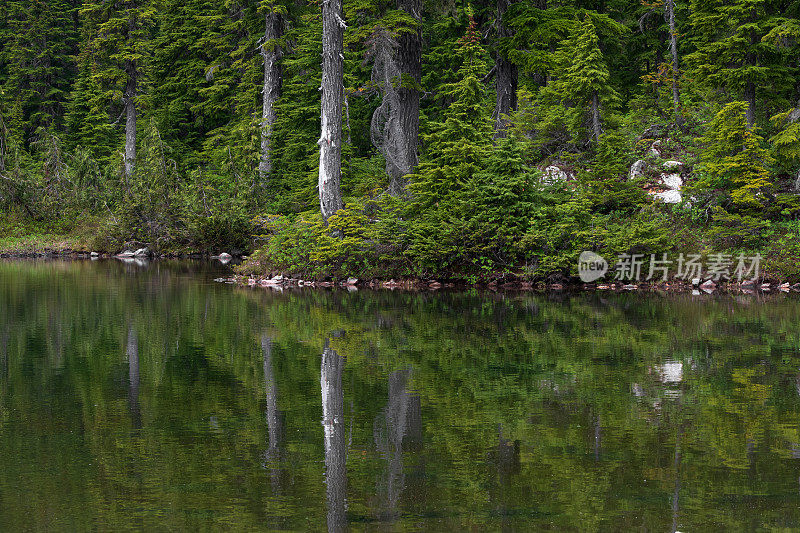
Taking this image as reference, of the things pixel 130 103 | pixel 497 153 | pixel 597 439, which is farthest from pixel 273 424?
pixel 130 103

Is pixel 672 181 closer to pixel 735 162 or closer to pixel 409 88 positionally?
pixel 735 162

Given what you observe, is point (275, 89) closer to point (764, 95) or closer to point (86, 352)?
point (764, 95)

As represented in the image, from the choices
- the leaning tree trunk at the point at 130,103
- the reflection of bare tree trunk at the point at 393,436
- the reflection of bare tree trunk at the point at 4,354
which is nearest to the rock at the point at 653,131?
the reflection of bare tree trunk at the point at 393,436

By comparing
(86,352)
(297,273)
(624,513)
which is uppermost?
(297,273)

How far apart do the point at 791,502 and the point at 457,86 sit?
60.9 feet

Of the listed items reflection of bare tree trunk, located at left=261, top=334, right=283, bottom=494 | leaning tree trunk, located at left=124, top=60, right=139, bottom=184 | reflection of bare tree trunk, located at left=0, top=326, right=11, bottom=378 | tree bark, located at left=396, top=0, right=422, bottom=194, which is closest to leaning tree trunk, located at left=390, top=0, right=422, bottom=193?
tree bark, located at left=396, top=0, right=422, bottom=194

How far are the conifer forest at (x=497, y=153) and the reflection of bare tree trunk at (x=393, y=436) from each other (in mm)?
12217

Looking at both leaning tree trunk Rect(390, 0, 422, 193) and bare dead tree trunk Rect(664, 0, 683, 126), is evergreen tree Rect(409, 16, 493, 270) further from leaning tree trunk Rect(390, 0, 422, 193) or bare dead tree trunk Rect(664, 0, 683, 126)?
bare dead tree trunk Rect(664, 0, 683, 126)

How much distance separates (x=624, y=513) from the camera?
5035mm

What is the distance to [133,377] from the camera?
9406 mm

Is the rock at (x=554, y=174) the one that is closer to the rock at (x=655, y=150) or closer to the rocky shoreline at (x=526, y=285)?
the rock at (x=655, y=150)

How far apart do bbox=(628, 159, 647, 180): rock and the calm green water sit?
429 inches

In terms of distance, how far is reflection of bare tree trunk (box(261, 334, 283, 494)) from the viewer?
5.81 metres

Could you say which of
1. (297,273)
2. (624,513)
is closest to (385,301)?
(297,273)
